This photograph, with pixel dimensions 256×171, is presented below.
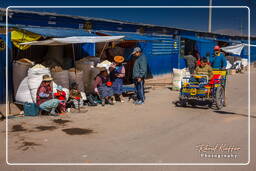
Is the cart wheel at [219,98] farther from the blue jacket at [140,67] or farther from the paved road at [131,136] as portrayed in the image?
the blue jacket at [140,67]

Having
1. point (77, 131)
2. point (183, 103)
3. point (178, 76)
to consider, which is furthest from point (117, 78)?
point (77, 131)

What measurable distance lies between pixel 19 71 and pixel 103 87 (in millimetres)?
2409

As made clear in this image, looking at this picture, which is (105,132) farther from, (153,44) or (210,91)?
(153,44)

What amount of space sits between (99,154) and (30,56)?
220 inches

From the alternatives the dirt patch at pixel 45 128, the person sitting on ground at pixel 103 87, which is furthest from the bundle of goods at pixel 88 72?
the dirt patch at pixel 45 128

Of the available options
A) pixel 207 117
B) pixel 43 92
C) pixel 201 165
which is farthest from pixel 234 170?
pixel 43 92

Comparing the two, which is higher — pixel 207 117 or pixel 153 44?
pixel 153 44

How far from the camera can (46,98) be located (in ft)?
28.5

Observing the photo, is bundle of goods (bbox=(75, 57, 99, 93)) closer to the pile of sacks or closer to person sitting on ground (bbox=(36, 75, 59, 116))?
the pile of sacks

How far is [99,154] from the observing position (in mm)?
5734

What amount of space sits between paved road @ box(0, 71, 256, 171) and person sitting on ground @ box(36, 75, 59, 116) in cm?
35

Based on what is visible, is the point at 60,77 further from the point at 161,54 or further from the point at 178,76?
the point at 161,54

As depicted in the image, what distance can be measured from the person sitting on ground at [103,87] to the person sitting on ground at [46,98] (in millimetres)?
1718

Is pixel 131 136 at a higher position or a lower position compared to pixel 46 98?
lower
